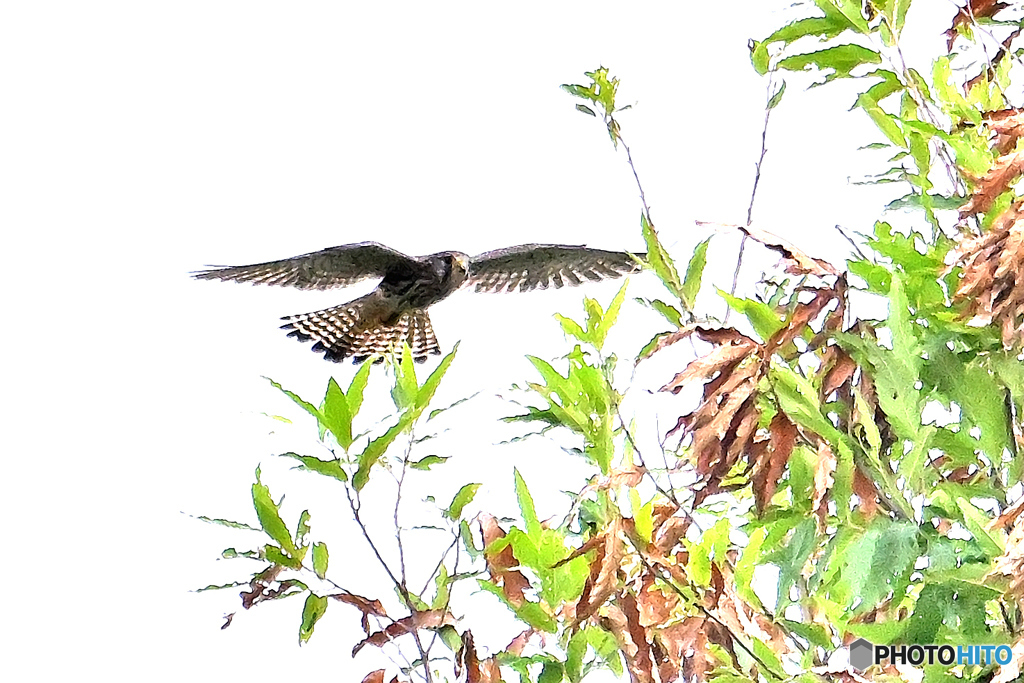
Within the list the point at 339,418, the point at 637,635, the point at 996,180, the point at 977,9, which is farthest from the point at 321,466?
the point at 977,9

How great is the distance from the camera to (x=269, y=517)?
73 centimetres

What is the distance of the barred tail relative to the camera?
1916 millimetres

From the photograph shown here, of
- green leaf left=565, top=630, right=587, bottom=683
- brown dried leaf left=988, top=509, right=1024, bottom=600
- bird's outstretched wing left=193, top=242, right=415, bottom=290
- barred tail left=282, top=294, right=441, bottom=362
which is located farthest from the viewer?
barred tail left=282, top=294, right=441, bottom=362

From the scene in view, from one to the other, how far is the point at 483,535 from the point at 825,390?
0.86 ft

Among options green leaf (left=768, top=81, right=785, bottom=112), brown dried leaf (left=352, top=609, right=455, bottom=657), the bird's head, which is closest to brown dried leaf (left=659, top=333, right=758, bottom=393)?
brown dried leaf (left=352, top=609, right=455, bottom=657)

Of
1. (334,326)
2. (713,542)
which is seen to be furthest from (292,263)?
(713,542)

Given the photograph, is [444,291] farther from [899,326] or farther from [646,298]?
[899,326]

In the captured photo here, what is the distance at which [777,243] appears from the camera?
618mm

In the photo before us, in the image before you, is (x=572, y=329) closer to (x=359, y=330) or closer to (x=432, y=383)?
(x=432, y=383)

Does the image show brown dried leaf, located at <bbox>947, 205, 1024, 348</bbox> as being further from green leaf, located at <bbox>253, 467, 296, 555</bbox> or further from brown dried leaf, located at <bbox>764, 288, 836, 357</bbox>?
green leaf, located at <bbox>253, 467, 296, 555</bbox>

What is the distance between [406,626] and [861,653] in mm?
312

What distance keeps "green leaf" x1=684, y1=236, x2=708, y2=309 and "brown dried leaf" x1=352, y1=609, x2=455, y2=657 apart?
275 mm

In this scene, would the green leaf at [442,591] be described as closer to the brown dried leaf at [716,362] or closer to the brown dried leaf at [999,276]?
the brown dried leaf at [716,362]

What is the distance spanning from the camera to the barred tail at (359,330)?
192cm
